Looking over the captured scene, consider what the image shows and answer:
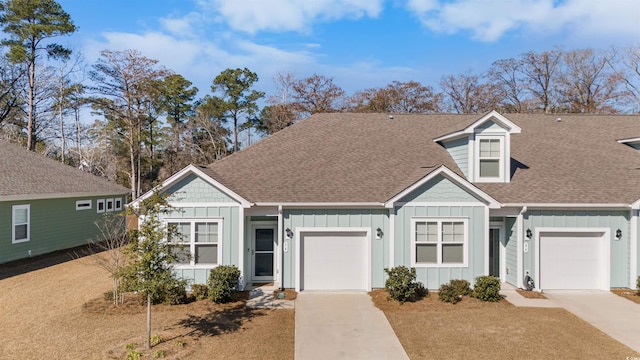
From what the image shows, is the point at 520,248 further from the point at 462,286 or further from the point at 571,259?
the point at 462,286

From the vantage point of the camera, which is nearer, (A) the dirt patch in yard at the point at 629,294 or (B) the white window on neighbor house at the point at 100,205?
(A) the dirt patch in yard at the point at 629,294

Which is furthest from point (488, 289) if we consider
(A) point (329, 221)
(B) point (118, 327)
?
(B) point (118, 327)

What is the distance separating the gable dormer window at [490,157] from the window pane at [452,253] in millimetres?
3133

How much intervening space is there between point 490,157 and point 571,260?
14.1 ft

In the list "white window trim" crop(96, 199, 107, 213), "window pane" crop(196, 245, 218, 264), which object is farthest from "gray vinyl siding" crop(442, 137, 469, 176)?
"white window trim" crop(96, 199, 107, 213)

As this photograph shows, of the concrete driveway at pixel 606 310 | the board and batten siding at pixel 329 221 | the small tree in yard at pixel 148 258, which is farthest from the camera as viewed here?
the board and batten siding at pixel 329 221

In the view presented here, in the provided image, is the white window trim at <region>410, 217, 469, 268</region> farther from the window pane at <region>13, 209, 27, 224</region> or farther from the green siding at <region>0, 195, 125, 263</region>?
the window pane at <region>13, 209, 27, 224</region>

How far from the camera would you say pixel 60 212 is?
17000mm

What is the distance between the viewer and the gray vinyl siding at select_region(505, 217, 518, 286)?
11461 mm

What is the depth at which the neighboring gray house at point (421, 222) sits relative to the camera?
35.7 ft

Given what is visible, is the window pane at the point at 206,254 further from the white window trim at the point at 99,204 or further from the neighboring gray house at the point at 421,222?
the white window trim at the point at 99,204

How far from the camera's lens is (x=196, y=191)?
35.8 feet

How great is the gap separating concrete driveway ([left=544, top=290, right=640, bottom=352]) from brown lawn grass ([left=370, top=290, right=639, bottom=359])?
33 centimetres

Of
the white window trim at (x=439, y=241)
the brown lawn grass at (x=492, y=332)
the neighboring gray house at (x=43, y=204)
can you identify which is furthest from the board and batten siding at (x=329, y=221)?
the neighboring gray house at (x=43, y=204)
